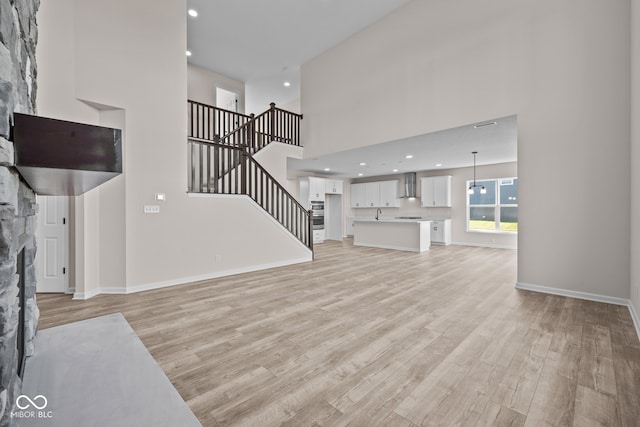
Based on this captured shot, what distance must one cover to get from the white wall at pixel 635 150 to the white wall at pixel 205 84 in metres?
8.20

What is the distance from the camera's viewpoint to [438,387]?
1788 mm

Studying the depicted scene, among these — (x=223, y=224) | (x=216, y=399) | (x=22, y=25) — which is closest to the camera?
(x=22, y=25)

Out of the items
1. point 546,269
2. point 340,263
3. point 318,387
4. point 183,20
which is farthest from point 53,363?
point 546,269

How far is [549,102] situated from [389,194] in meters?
7.28

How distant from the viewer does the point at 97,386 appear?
176 cm

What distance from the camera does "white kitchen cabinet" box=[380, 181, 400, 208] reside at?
35.4 ft

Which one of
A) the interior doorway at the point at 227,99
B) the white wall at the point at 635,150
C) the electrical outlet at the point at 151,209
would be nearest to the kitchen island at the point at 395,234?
the white wall at the point at 635,150

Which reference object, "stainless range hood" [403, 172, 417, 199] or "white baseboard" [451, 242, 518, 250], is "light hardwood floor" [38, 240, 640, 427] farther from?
"stainless range hood" [403, 172, 417, 199]

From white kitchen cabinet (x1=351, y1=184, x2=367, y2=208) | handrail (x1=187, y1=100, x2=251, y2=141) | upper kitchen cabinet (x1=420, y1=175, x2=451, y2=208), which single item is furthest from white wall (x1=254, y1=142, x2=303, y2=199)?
upper kitchen cabinet (x1=420, y1=175, x2=451, y2=208)

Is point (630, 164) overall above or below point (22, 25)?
below

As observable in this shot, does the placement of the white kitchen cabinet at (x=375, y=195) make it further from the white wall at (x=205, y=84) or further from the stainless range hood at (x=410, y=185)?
the white wall at (x=205, y=84)

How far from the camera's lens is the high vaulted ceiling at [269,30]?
5.35m

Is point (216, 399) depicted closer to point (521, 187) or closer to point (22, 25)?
point (22, 25)

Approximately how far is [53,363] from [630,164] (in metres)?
6.01
